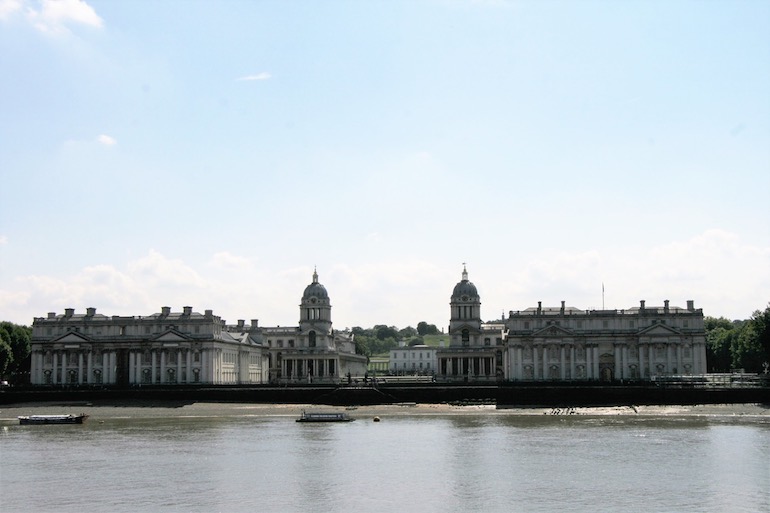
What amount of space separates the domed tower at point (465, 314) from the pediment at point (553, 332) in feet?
76.9

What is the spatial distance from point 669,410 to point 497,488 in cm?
5053

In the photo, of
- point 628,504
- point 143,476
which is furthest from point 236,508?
point 628,504

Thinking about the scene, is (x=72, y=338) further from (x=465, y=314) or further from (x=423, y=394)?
(x=465, y=314)

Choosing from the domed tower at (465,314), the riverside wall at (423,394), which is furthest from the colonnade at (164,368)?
the domed tower at (465,314)

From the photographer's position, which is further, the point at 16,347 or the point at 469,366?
the point at 469,366

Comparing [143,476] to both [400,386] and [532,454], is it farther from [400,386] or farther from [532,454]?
[400,386]

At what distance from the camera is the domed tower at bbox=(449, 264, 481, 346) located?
149 m

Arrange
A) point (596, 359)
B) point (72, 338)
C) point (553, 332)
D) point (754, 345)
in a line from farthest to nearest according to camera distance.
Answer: point (72, 338) → point (553, 332) → point (596, 359) → point (754, 345)

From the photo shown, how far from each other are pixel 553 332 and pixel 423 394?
25859 millimetres

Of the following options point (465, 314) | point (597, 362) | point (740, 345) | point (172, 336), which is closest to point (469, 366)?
point (465, 314)

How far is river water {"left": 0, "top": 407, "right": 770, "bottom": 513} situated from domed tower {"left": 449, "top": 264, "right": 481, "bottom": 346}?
217 feet

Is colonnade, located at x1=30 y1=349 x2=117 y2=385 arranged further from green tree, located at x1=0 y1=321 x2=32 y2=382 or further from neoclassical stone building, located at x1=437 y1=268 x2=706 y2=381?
neoclassical stone building, located at x1=437 y1=268 x2=706 y2=381

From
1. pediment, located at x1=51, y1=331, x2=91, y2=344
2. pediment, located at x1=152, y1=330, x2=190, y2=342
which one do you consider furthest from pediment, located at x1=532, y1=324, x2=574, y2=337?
pediment, located at x1=51, y1=331, x2=91, y2=344

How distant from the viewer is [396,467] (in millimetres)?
54031
